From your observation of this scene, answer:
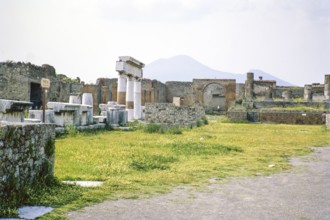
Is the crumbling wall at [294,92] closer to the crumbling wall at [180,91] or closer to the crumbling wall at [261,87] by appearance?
the crumbling wall at [261,87]

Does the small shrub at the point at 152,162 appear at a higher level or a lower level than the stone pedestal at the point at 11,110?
lower

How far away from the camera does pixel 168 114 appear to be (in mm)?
19484

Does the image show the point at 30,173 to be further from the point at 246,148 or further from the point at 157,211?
the point at 246,148

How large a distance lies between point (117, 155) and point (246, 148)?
417 centimetres

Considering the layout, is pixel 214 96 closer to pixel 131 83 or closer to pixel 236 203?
pixel 131 83

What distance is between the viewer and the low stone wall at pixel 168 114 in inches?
766

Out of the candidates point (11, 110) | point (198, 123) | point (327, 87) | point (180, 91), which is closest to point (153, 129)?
point (198, 123)

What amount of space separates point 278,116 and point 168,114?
12.2 m

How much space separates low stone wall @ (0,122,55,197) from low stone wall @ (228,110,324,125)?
981 inches

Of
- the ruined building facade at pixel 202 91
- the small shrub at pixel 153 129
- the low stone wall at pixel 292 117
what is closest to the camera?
the small shrub at pixel 153 129

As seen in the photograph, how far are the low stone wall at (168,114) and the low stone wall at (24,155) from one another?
1402 cm

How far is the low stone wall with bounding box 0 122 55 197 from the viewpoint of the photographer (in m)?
4.20

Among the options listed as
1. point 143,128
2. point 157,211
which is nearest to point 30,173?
point 157,211

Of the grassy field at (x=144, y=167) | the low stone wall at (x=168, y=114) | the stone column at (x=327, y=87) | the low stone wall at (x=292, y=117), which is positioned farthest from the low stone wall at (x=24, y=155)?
the stone column at (x=327, y=87)
